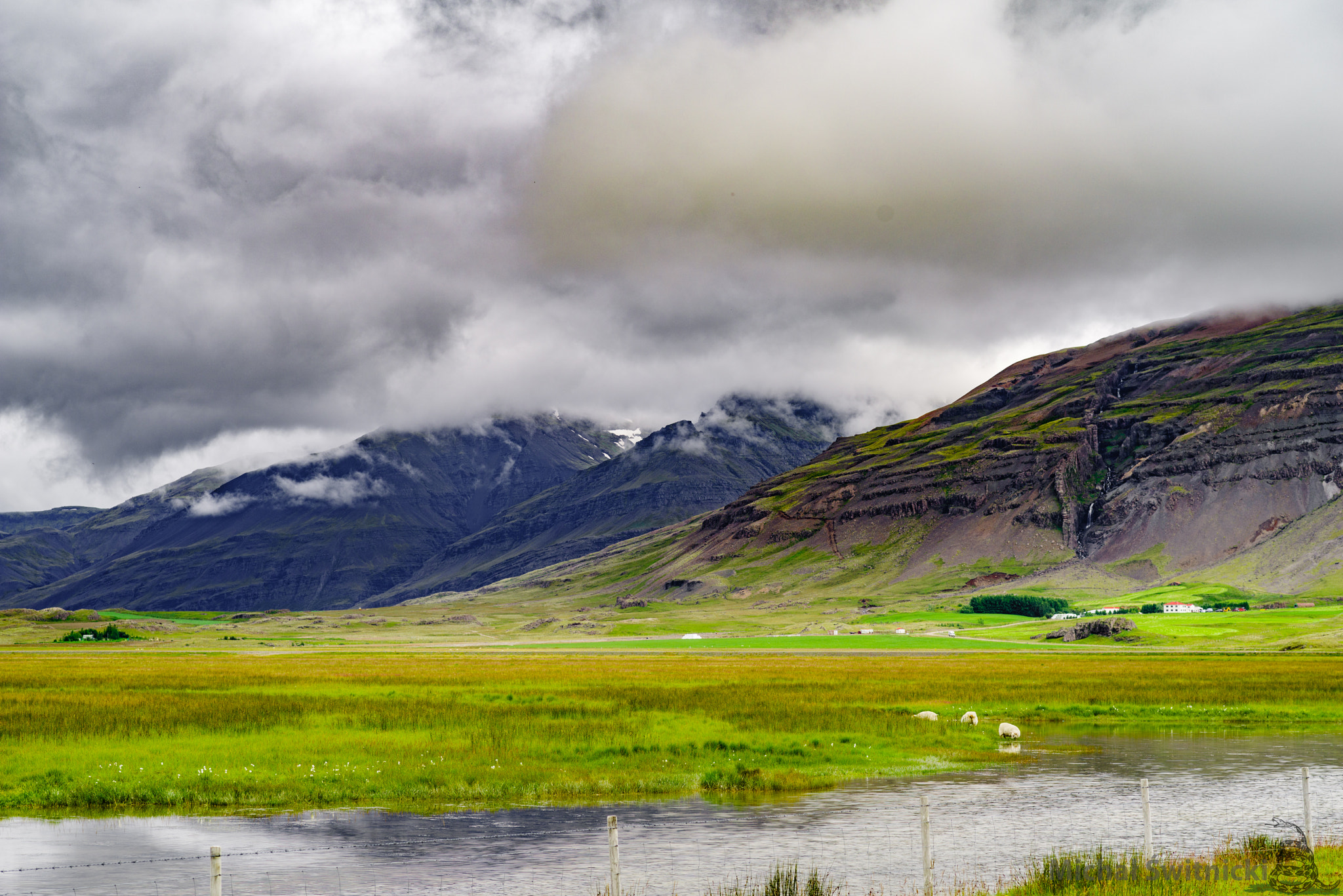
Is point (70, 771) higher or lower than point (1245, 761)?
higher

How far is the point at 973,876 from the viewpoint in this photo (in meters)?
26.3

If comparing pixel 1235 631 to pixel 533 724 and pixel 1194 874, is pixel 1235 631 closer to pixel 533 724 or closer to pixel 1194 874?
pixel 533 724

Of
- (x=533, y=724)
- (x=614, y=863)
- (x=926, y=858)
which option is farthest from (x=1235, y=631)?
(x=614, y=863)

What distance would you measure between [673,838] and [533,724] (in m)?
22.9

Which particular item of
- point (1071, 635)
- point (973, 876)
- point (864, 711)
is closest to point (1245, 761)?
point (864, 711)

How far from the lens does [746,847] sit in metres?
29.4

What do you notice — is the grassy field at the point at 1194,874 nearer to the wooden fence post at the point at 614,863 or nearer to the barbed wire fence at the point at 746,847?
the barbed wire fence at the point at 746,847

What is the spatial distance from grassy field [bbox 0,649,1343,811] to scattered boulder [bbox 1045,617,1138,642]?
223ft

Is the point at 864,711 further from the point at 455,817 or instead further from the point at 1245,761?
the point at 455,817

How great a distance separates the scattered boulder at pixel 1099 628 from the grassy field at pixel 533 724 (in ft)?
223

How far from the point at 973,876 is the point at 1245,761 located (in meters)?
25.9

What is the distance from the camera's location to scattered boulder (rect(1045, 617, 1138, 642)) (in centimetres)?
16712

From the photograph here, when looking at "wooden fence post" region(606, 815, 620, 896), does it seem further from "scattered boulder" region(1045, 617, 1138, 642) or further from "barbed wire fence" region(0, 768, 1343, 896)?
"scattered boulder" region(1045, 617, 1138, 642)

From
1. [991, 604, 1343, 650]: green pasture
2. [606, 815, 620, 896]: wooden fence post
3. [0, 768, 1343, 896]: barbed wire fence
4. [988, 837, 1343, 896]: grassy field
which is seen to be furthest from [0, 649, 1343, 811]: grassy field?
[991, 604, 1343, 650]: green pasture
